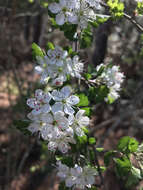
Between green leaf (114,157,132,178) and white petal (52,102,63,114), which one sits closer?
white petal (52,102,63,114)

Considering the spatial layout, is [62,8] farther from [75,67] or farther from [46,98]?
[46,98]

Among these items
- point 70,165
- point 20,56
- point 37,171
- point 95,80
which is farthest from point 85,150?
point 20,56

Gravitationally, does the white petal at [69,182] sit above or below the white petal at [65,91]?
below

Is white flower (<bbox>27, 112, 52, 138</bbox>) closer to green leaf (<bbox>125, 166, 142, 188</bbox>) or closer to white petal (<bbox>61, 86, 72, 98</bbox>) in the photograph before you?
white petal (<bbox>61, 86, 72, 98</bbox>)

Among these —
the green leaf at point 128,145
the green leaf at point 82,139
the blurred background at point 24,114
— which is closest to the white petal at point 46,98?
the green leaf at point 82,139

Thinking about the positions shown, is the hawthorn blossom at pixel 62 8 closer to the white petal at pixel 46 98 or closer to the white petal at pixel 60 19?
the white petal at pixel 60 19

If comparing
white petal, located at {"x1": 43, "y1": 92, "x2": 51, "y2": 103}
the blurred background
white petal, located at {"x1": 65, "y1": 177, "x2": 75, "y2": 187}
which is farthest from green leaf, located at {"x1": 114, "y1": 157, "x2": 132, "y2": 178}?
the blurred background

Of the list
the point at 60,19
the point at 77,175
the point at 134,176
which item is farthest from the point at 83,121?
the point at 60,19
